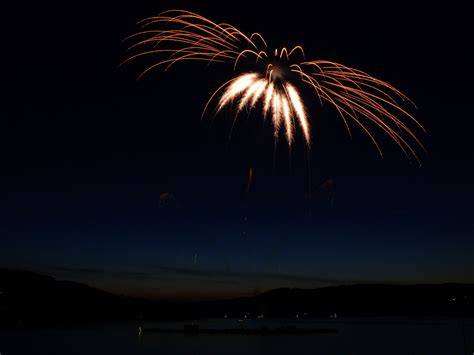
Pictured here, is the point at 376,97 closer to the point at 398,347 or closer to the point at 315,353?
the point at 315,353

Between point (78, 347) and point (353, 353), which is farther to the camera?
point (78, 347)

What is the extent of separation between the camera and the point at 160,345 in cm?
10588

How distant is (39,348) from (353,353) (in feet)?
192

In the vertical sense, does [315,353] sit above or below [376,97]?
below

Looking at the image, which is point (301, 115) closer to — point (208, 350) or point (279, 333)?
point (208, 350)

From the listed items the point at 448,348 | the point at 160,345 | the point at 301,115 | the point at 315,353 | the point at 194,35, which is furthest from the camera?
the point at 160,345

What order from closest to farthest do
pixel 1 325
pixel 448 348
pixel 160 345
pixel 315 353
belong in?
pixel 315 353, pixel 448 348, pixel 160 345, pixel 1 325

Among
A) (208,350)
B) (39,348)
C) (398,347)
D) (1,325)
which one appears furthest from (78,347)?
(1,325)

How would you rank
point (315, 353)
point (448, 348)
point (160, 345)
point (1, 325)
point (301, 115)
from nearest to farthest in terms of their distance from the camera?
point (301, 115) → point (315, 353) → point (448, 348) → point (160, 345) → point (1, 325)

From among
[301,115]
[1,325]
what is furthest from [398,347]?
[1,325]

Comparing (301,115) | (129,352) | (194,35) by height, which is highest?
(194,35)

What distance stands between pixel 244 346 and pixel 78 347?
33.3 metres

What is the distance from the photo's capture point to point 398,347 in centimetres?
10338

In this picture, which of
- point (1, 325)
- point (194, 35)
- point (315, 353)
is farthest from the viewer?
point (1, 325)
